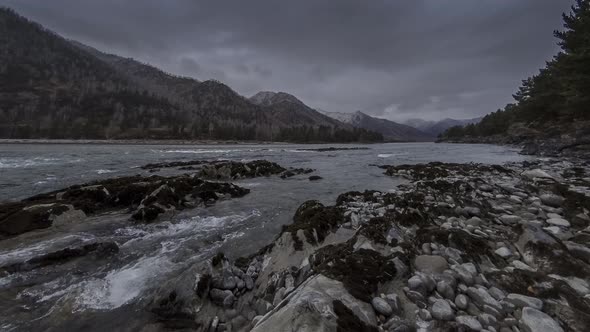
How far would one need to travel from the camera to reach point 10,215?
8602 mm

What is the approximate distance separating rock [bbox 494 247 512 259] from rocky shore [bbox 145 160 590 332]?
17mm

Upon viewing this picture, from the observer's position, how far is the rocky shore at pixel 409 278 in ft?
9.68

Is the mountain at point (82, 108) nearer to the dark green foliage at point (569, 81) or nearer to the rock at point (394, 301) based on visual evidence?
the dark green foliage at point (569, 81)

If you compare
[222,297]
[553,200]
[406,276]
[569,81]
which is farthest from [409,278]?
[569,81]

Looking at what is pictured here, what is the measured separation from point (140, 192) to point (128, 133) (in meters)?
139

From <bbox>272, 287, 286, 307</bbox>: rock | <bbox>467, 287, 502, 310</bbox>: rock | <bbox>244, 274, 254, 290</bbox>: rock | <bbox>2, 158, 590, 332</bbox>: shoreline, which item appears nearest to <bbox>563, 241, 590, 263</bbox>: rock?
<bbox>2, 158, 590, 332</bbox>: shoreline

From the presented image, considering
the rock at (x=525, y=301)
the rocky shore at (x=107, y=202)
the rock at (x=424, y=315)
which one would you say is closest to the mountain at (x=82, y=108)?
the rocky shore at (x=107, y=202)

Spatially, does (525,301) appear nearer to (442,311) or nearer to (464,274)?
(464,274)

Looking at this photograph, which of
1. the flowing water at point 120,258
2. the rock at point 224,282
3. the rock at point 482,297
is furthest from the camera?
the rock at point 224,282

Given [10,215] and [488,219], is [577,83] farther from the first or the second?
[10,215]

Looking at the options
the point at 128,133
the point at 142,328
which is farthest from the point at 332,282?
the point at 128,133

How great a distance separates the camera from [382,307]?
3.16 m

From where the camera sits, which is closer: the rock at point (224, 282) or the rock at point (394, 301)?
the rock at point (394, 301)

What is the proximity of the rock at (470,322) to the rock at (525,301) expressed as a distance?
0.81 m
